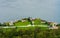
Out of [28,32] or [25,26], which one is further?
[25,26]

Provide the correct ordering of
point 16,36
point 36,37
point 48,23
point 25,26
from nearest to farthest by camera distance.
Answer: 1. point 36,37
2. point 16,36
3. point 25,26
4. point 48,23

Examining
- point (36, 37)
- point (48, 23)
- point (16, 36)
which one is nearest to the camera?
point (36, 37)

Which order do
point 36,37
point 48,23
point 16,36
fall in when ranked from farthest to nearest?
point 48,23 → point 16,36 → point 36,37

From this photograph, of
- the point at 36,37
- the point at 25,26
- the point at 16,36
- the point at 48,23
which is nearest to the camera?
the point at 36,37

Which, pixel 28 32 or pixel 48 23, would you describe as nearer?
pixel 28 32

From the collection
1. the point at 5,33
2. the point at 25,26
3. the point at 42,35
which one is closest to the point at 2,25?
the point at 25,26

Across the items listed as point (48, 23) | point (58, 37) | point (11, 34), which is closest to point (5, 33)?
point (11, 34)

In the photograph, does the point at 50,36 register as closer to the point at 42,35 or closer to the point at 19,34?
the point at 42,35

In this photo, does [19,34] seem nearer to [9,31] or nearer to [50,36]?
[9,31]

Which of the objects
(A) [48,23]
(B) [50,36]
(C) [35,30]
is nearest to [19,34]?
(C) [35,30]
